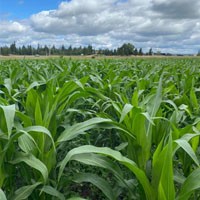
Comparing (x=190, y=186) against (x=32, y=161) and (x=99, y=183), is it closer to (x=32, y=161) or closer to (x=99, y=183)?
(x=99, y=183)

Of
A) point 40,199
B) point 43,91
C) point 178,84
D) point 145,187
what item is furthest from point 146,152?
point 178,84

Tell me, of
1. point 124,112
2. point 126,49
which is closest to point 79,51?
point 126,49

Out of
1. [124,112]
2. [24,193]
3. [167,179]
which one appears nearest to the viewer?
[167,179]

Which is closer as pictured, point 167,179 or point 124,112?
point 167,179

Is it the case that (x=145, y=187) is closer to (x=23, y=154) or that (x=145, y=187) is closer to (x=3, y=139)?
(x=23, y=154)

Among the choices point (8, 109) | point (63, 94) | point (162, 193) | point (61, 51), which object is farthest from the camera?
point (61, 51)

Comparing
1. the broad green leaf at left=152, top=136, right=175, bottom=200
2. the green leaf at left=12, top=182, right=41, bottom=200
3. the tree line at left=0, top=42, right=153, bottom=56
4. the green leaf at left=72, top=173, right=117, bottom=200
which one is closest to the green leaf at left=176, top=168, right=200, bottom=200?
the broad green leaf at left=152, top=136, right=175, bottom=200

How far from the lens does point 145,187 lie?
3.57ft

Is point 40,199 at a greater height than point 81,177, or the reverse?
point 81,177

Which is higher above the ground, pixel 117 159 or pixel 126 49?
pixel 117 159

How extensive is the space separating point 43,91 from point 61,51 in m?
56.9

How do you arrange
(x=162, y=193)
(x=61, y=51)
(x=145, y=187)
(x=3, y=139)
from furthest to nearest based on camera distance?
1. (x=61, y=51)
2. (x=3, y=139)
3. (x=145, y=187)
4. (x=162, y=193)

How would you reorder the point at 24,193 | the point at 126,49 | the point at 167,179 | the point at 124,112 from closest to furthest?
1. the point at 167,179
2. the point at 24,193
3. the point at 124,112
4. the point at 126,49

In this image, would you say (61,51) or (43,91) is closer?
(43,91)
